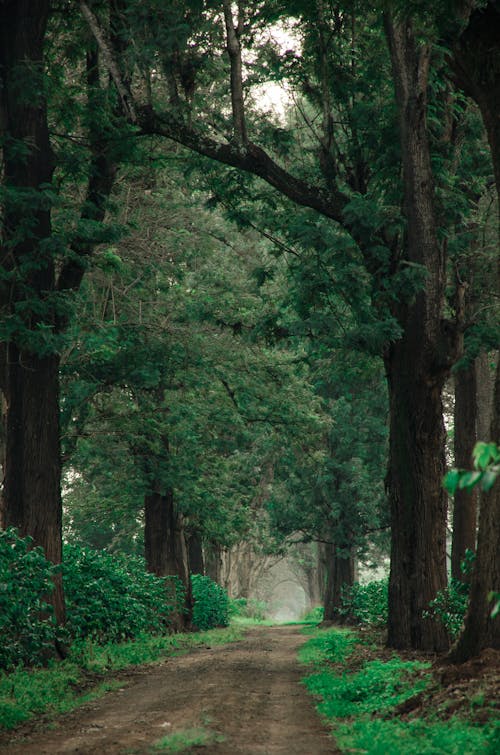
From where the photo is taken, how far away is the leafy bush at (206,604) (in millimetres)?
31078

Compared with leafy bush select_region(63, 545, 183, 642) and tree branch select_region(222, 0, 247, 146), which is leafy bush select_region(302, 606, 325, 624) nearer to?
leafy bush select_region(63, 545, 183, 642)

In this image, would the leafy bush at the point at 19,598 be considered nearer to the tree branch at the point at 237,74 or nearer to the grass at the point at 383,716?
the grass at the point at 383,716

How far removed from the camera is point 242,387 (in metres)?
22.1

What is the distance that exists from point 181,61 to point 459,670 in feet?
35.5

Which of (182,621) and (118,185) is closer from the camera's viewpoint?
(118,185)

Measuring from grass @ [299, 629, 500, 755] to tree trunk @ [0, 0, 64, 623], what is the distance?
508 cm

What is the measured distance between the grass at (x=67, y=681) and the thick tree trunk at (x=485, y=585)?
4513mm

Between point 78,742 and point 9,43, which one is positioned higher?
point 9,43

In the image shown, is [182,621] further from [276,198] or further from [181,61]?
[181,61]

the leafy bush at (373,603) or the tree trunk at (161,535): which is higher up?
the tree trunk at (161,535)

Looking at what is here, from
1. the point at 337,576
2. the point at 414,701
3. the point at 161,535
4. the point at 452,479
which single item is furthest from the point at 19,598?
the point at 337,576

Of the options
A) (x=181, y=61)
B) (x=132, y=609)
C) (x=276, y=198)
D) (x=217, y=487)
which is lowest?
(x=132, y=609)

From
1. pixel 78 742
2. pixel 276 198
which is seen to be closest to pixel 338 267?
pixel 276 198

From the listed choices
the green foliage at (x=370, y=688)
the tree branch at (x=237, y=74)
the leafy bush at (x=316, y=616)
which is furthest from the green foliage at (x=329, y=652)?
the leafy bush at (x=316, y=616)
